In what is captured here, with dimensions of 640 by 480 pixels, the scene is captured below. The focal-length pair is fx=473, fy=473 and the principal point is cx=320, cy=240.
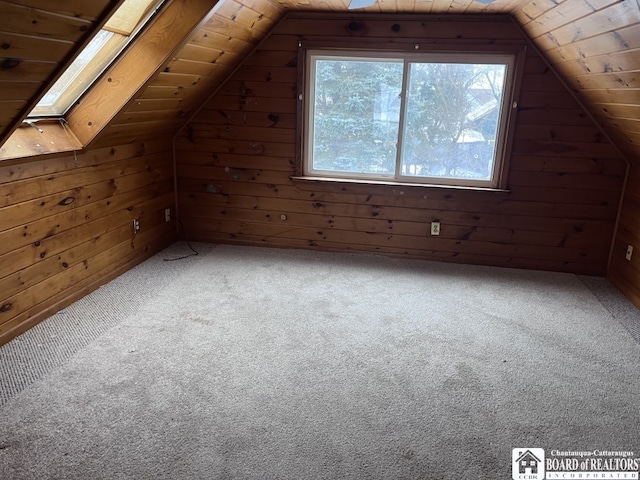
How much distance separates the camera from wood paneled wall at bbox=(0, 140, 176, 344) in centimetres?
246

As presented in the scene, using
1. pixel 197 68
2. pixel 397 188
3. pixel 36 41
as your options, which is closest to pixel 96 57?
pixel 197 68

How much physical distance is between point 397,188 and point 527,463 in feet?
7.79

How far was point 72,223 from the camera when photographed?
291 centimetres

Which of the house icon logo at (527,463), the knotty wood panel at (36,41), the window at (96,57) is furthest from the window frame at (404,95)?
the house icon logo at (527,463)

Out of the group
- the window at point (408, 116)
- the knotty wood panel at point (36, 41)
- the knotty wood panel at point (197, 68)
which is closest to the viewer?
the knotty wood panel at point (36, 41)

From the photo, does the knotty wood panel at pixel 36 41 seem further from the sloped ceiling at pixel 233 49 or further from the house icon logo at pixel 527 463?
the house icon logo at pixel 527 463

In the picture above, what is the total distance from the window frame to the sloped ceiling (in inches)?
9.2

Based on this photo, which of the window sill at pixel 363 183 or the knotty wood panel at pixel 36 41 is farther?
the window sill at pixel 363 183

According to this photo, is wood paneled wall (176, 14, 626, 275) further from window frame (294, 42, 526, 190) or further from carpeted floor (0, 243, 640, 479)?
carpeted floor (0, 243, 640, 479)

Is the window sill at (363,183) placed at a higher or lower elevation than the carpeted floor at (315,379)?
higher

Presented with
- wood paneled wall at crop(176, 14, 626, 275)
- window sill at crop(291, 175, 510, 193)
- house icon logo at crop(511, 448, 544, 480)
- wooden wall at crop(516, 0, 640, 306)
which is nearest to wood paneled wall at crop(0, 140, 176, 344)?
wood paneled wall at crop(176, 14, 626, 275)

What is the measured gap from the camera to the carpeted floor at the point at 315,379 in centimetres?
174

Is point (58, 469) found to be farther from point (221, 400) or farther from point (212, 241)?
point (212, 241)

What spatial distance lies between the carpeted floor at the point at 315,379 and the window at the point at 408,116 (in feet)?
3.16
